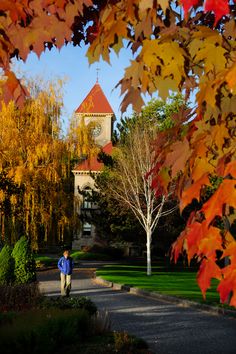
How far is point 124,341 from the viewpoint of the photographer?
7.48 metres

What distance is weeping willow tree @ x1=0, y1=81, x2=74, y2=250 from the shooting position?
26.1 m

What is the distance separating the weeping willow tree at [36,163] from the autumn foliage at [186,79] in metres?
23.0

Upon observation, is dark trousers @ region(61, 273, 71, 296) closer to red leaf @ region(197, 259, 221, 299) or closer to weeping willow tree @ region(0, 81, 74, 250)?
weeping willow tree @ region(0, 81, 74, 250)

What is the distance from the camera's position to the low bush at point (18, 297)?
34.9 ft

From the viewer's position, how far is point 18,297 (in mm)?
11328

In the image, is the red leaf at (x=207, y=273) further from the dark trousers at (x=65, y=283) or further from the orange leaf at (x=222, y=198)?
the dark trousers at (x=65, y=283)

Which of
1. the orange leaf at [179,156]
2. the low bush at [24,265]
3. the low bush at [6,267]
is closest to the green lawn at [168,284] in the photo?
the low bush at [24,265]

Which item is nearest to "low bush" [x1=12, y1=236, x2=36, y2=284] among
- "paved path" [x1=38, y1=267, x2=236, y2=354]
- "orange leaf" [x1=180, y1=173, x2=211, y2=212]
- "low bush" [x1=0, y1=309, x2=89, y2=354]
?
"paved path" [x1=38, y1=267, x2=236, y2=354]

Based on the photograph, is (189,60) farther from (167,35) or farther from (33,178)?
(33,178)

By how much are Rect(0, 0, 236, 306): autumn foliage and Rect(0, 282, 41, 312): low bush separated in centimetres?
859

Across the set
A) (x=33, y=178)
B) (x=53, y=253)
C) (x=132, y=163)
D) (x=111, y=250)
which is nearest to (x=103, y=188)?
(x=132, y=163)

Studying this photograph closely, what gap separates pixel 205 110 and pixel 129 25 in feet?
2.61

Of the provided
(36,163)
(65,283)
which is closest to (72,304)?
(65,283)

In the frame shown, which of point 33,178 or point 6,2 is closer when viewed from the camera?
point 6,2
